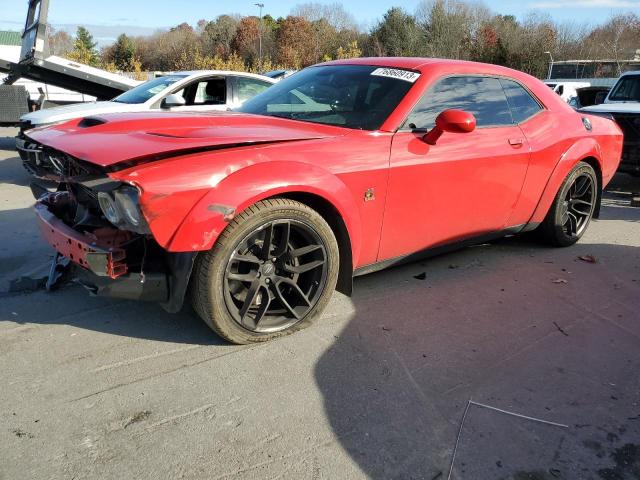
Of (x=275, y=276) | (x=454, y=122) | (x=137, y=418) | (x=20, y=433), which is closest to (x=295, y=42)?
(x=454, y=122)

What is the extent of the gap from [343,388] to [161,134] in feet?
5.41

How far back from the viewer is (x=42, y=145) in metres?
3.08

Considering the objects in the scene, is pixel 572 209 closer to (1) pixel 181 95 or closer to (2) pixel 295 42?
(1) pixel 181 95

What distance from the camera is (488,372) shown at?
279 cm

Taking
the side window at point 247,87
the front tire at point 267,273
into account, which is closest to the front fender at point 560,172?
the front tire at point 267,273

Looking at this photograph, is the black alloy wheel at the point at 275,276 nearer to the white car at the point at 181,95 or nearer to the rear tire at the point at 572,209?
the rear tire at the point at 572,209

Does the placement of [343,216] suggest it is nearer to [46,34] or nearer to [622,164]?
[622,164]

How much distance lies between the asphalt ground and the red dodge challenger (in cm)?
34

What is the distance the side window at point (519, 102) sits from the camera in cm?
409

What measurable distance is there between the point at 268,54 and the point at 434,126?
5347 centimetres

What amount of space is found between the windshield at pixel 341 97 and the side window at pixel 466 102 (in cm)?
17

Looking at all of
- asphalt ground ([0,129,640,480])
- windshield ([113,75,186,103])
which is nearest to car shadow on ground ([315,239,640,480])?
asphalt ground ([0,129,640,480])

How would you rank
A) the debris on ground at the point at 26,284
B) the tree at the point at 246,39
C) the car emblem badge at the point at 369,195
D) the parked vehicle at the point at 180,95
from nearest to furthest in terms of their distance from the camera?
the car emblem badge at the point at 369,195 → the debris on ground at the point at 26,284 → the parked vehicle at the point at 180,95 → the tree at the point at 246,39

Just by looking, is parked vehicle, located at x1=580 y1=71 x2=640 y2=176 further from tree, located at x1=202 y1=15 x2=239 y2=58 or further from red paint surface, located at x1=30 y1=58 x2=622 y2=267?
tree, located at x1=202 y1=15 x2=239 y2=58
